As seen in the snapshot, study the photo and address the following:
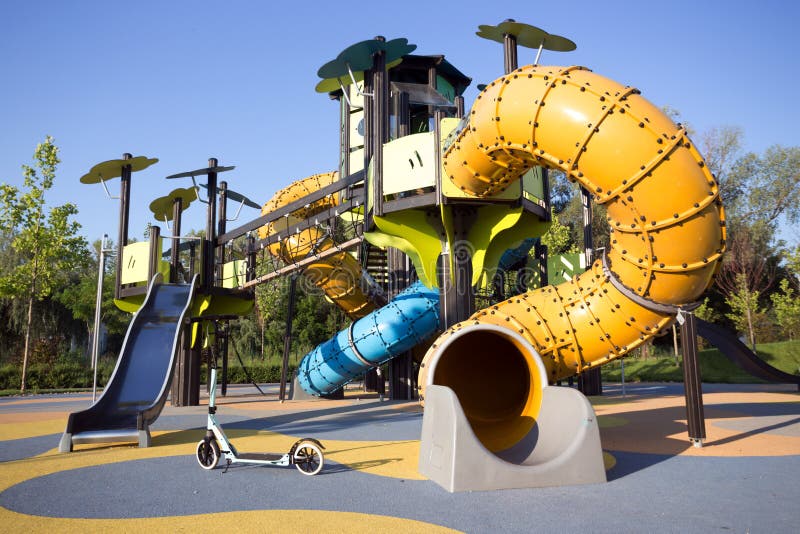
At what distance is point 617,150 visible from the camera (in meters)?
6.47

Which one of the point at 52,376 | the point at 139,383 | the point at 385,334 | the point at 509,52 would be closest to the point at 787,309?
the point at 385,334

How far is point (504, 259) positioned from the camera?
1733 centimetres

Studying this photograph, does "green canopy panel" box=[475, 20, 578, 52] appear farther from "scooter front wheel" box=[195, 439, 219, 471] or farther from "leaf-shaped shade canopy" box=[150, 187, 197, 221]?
"leaf-shaped shade canopy" box=[150, 187, 197, 221]

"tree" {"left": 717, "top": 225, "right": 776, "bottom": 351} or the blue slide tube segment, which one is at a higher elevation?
"tree" {"left": 717, "top": 225, "right": 776, "bottom": 351}

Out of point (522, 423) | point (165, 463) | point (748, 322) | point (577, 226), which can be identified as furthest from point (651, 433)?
point (577, 226)

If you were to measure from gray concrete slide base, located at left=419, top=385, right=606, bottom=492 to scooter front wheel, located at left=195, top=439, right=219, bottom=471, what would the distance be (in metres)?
2.63

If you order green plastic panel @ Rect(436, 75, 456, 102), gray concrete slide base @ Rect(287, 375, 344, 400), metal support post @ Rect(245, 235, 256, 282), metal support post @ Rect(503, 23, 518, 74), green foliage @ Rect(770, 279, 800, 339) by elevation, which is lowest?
gray concrete slide base @ Rect(287, 375, 344, 400)

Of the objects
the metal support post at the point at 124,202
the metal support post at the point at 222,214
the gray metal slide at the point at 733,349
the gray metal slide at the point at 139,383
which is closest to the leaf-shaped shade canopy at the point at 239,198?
the metal support post at the point at 222,214

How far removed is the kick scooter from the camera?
698 cm

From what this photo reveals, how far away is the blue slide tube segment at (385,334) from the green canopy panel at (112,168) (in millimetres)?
7555

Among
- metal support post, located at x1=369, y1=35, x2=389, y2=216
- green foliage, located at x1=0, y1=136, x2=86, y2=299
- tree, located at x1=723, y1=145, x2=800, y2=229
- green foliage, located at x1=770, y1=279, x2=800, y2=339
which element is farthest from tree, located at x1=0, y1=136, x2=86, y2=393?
tree, located at x1=723, y1=145, x2=800, y2=229

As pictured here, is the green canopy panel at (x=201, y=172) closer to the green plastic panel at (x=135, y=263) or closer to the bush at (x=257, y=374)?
the green plastic panel at (x=135, y=263)

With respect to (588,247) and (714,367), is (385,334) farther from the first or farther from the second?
(714,367)

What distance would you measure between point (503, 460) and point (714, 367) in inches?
976
